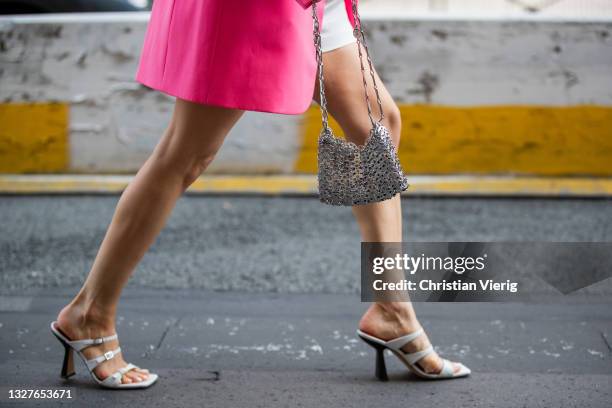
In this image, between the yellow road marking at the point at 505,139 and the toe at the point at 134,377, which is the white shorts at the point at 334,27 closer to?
the toe at the point at 134,377

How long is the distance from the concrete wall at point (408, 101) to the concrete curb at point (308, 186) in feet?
0.45

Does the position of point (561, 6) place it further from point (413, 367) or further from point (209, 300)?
point (413, 367)

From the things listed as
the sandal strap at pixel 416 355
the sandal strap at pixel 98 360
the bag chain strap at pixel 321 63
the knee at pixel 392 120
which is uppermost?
the bag chain strap at pixel 321 63

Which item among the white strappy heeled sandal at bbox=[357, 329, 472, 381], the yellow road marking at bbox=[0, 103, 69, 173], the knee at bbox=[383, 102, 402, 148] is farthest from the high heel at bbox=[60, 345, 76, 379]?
the yellow road marking at bbox=[0, 103, 69, 173]

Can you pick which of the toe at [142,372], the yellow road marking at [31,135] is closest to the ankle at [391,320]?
the toe at [142,372]

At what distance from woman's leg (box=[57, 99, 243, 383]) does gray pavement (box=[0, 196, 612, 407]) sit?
18 centimetres

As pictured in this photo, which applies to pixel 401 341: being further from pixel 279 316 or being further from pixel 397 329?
pixel 279 316

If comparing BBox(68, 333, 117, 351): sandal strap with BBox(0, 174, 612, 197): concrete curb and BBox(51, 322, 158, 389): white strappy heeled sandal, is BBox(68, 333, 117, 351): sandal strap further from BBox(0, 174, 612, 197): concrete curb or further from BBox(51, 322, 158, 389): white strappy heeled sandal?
BBox(0, 174, 612, 197): concrete curb

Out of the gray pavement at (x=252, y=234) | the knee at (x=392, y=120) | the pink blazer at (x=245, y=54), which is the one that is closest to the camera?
the pink blazer at (x=245, y=54)

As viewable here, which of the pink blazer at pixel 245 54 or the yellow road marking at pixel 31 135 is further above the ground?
the pink blazer at pixel 245 54

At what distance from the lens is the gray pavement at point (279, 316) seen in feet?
8.40

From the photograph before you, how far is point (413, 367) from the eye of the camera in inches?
103

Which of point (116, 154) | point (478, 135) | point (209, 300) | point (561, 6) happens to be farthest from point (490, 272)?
point (561, 6)

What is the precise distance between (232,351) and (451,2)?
5023mm
